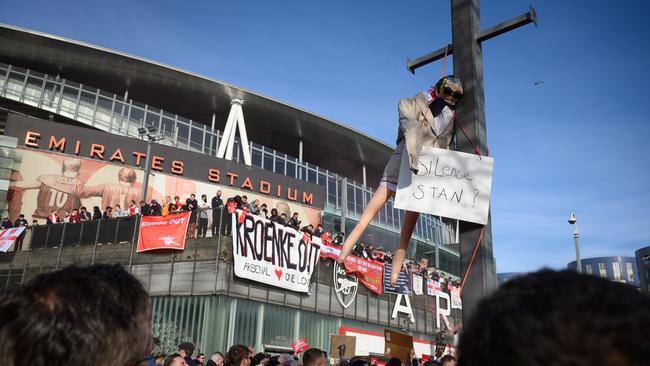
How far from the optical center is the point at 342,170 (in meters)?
56.1

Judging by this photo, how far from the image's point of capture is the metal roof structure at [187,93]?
38.8 meters

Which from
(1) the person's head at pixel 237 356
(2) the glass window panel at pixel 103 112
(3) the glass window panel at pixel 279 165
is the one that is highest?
(2) the glass window panel at pixel 103 112

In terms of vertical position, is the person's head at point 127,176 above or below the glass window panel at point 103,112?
below

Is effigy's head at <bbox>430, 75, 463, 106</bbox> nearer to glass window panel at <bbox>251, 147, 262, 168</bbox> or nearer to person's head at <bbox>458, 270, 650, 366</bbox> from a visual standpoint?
person's head at <bbox>458, 270, 650, 366</bbox>

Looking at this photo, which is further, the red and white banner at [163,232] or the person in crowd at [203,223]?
the person in crowd at [203,223]

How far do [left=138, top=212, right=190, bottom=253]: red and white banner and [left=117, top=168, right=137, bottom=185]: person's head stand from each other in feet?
47.9

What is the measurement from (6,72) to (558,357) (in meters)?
44.6

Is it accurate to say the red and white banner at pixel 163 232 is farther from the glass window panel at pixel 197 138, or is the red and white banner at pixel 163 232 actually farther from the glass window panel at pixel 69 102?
the glass window panel at pixel 69 102

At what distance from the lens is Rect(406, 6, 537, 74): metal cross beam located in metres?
4.29

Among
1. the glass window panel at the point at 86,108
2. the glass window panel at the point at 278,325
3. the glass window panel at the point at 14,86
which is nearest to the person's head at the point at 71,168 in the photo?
the glass window panel at the point at 86,108

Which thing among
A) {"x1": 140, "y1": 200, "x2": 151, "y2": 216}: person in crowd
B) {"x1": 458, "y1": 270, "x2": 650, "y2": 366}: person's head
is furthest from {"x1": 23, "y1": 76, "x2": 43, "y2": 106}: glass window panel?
{"x1": 458, "y1": 270, "x2": 650, "y2": 366}: person's head

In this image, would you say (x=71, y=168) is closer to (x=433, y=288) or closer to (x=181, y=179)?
(x=181, y=179)

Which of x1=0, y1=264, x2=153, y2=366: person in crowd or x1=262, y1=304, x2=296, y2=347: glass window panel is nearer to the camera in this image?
x1=0, y1=264, x2=153, y2=366: person in crowd

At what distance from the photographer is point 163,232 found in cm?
1997
